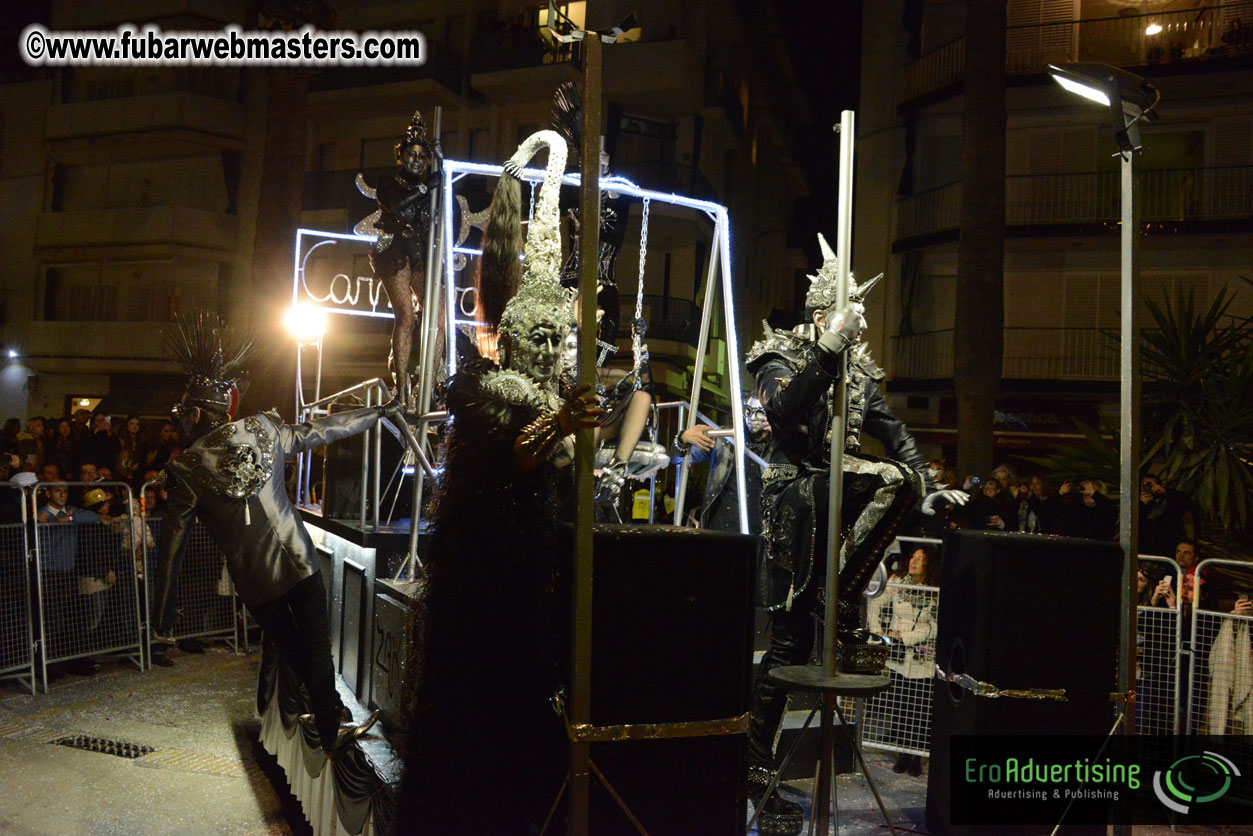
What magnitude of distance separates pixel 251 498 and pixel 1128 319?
3.85m

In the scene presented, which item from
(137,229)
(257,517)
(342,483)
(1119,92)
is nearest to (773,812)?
(257,517)

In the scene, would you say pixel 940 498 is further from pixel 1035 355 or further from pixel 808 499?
pixel 1035 355

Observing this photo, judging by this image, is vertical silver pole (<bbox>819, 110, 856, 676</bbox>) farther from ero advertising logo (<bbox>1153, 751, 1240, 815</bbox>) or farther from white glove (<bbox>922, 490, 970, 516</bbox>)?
ero advertising logo (<bbox>1153, 751, 1240, 815</bbox>)

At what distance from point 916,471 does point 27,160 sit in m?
29.8

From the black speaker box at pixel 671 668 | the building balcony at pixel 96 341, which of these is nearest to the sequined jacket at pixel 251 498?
the black speaker box at pixel 671 668

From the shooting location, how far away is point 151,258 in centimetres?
2462

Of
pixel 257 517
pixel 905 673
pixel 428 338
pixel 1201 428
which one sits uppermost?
pixel 428 338

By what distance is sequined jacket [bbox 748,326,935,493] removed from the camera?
4047mm

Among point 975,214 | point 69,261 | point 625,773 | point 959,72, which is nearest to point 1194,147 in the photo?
point 959,72

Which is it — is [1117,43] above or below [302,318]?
above

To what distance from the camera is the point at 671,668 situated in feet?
7.99

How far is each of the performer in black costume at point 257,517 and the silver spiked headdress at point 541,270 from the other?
1.21 meters

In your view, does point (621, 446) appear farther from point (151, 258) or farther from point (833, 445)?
point (151, 258)

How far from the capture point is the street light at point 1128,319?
3.55 meters
